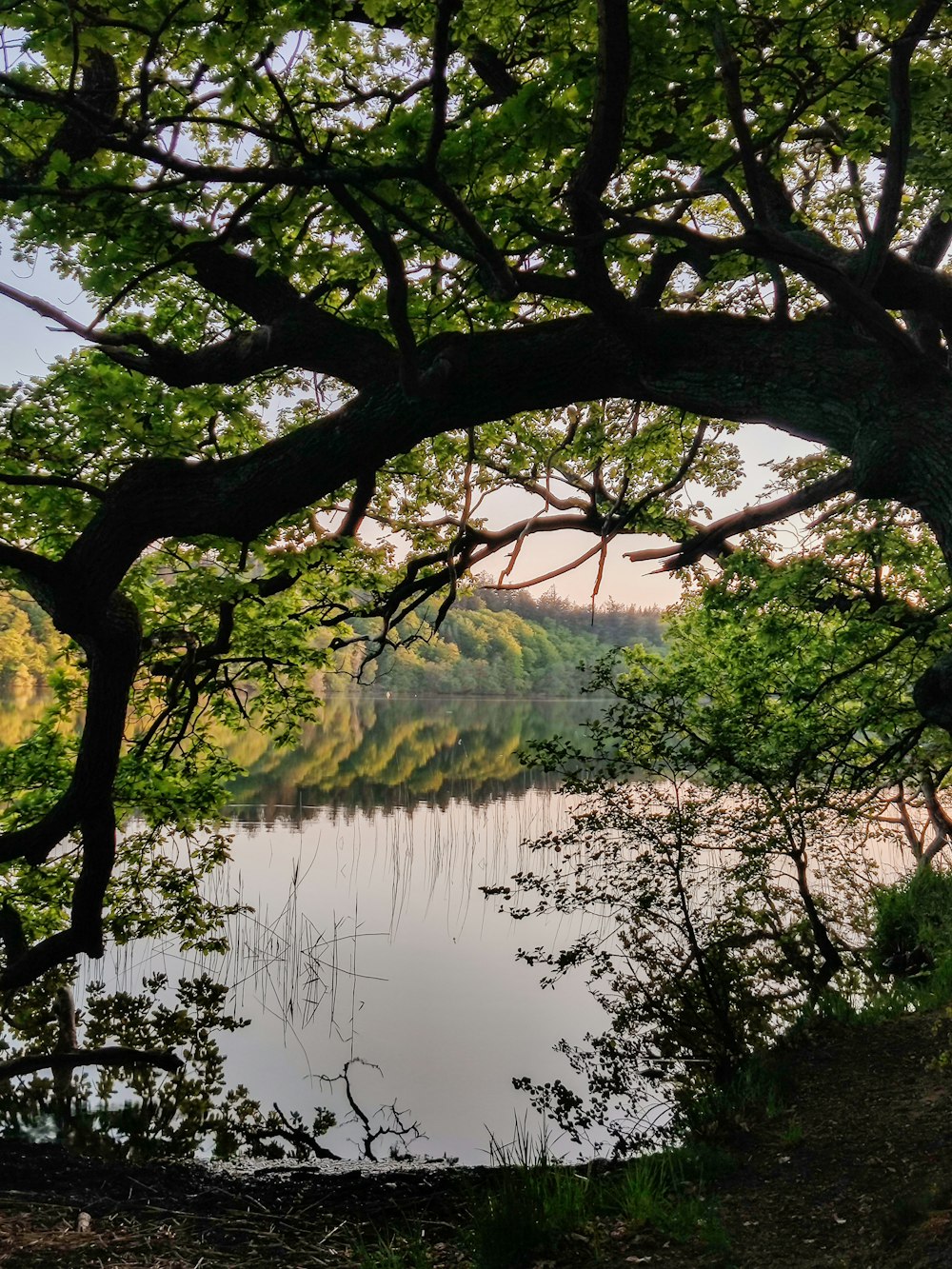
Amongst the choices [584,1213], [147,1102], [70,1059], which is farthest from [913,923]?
[70,1059]

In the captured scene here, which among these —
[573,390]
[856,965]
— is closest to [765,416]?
[573,390]

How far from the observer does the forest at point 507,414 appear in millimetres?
3453

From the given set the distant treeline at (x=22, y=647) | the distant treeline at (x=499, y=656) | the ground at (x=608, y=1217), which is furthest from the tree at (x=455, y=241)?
the distant treeline at (x=499, y=656)

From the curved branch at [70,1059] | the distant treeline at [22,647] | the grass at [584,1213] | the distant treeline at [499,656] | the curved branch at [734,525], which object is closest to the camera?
the grass at [584,1213]

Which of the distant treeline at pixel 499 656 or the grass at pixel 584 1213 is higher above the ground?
the distant treeline at pixel 499 656

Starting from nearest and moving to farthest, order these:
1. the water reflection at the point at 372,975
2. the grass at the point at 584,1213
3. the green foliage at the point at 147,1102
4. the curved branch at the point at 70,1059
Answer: the grass at the point at 584,1213 → the curved branch at the point at 70,1059 → the green foliage at the point at 147,1102 → the water reflection at the point at 372,975

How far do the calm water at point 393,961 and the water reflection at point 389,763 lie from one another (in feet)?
0.65

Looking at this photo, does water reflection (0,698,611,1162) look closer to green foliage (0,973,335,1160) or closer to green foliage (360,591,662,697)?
green foliage (0,973,335,1160)

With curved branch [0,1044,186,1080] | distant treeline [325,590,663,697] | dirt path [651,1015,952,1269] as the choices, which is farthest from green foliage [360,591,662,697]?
dirt path [651,1015,952,1269]

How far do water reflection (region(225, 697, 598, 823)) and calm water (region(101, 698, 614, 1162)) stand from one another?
0.65 ft

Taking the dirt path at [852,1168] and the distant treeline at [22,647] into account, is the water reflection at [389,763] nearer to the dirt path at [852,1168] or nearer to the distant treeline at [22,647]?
the dirt path at [852,1168]

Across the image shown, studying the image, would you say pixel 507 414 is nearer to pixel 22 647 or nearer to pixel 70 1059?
pixel 70 1059

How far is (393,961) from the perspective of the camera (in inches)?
439

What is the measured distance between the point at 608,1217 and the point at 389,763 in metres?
25.2
